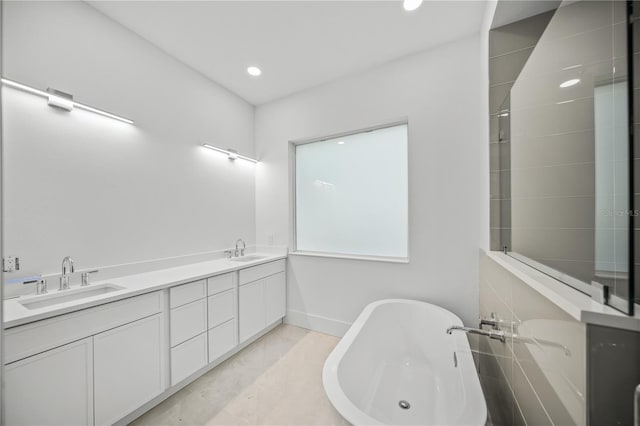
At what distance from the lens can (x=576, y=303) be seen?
2.32 ft

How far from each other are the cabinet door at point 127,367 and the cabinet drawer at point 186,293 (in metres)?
0.13

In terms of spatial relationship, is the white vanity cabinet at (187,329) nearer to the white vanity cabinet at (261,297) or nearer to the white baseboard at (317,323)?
the white vanity cabinet at (261,297)

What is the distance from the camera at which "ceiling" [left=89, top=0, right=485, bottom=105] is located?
5.95ft

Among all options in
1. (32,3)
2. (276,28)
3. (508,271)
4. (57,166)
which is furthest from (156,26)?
(508,271)

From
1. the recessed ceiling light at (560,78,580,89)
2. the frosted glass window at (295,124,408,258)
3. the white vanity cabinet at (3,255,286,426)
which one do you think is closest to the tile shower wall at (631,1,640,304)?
the recessed ceiling light at (560,78,580,89)

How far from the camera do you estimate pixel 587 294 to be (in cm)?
79

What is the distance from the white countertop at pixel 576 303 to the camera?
605 mm

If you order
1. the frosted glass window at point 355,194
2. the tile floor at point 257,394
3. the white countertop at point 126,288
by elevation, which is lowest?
the tile floor at point 257,394

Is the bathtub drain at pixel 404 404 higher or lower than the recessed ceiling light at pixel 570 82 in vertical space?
lower

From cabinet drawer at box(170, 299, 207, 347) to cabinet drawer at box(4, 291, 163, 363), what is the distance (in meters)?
0.18

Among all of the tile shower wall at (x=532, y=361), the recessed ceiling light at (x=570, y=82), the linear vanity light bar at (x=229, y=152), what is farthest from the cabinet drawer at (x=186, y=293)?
the recessed ceiling light at (x=570, y=82)

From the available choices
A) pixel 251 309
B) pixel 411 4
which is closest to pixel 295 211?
pixel 251 309

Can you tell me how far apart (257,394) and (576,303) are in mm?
1995

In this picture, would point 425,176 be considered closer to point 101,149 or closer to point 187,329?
point 187,329
